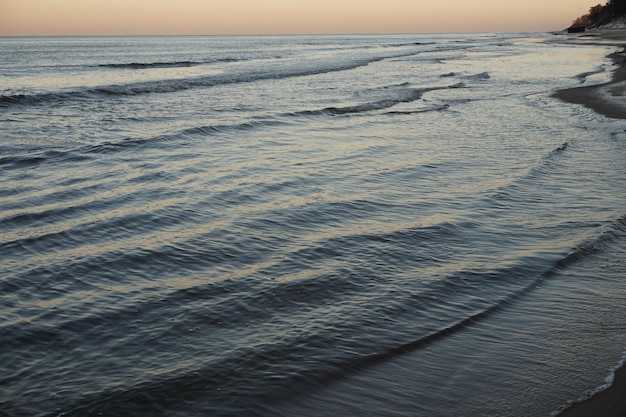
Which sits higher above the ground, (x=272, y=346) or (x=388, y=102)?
(x=388, y=102)

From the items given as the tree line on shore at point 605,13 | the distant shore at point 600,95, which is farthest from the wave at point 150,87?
the tree line on shore at point 605,13

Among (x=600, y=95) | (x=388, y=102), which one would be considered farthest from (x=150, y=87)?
(x=600, y=95)

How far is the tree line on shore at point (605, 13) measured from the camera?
11153cm

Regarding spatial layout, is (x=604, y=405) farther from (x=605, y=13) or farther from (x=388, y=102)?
(x=605, y=13)

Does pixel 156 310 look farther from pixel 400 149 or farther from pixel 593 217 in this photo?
pixel 400 149

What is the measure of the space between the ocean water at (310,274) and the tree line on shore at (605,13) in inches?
4458

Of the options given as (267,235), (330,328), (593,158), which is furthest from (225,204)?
(593,158)

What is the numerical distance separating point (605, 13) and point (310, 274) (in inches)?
5486

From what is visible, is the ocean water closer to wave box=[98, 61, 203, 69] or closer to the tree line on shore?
wave box=[98, 61, 203, 69]

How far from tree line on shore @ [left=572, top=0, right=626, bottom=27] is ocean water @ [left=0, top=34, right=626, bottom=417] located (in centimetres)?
11322

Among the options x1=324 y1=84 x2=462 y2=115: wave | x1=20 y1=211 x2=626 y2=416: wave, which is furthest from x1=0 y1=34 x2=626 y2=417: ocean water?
x1=324 y1=84 x2=462 y2=115: wave

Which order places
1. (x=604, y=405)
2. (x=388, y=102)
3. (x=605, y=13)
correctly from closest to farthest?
(x=604, y=405), (x=388, y=102), (x=605, y=13)

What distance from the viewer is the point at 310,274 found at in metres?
6.35

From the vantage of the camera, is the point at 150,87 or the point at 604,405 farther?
the point at 150,87
